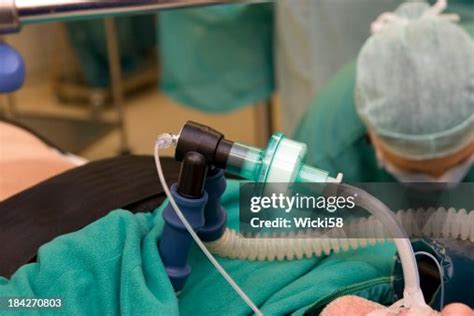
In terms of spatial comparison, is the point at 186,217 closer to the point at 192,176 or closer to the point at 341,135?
the point at 192,176

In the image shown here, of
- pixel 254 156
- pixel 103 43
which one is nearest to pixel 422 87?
pixel 254 156

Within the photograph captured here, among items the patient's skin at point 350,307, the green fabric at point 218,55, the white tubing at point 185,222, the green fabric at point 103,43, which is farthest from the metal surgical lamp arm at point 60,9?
the green fabric at point 103,43

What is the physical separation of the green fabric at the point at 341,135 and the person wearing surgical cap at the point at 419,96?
0.06m

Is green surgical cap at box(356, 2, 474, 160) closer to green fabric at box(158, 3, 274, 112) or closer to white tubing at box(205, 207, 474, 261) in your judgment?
white tubing at box(205, 207, 474, 261)

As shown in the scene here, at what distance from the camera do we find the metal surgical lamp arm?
2.08 feet

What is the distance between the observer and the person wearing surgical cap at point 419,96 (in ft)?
3.31

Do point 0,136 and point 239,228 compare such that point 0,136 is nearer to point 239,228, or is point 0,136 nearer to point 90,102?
point 239,228

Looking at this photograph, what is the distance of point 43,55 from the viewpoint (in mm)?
2408

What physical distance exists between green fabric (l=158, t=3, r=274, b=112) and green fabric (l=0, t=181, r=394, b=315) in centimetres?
100

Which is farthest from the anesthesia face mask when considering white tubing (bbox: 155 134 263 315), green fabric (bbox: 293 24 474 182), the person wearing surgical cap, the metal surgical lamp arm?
green fabric (bbox: 293 24 474 182)

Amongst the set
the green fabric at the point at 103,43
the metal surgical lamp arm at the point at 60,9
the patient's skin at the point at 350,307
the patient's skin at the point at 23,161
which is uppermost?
Answer: the metal surgical lamp arm at the point at 60,9

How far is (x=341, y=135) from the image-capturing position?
1201mm

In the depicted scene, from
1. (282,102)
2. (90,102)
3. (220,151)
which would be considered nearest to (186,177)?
(220,151)

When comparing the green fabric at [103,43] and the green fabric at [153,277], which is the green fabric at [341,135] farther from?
the green fabric at [103,43]
